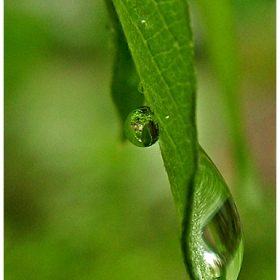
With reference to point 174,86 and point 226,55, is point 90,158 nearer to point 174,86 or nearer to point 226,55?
point 226,55

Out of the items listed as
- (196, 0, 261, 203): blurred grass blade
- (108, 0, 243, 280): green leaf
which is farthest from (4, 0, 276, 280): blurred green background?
(108, 0, 243, 280): green leaf

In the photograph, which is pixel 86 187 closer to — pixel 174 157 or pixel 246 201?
pixel 246 201

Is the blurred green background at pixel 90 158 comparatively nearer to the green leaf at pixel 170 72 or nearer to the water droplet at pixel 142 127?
the water droplet at pixel 142 127

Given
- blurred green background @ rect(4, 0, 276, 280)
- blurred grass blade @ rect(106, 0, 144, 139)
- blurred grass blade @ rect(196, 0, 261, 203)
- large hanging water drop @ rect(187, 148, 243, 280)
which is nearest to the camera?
large hanging water drop @ rect(187, 148, 243, 280)

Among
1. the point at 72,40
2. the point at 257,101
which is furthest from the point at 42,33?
the point at 257,101

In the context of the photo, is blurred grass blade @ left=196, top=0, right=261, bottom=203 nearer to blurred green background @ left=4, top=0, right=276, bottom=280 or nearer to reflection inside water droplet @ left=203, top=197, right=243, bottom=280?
blurred green background @ left=4, top=0, right=276, bottom=280

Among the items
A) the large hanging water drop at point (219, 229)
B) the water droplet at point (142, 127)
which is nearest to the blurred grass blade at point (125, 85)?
the water droplet at point (142, 127)
